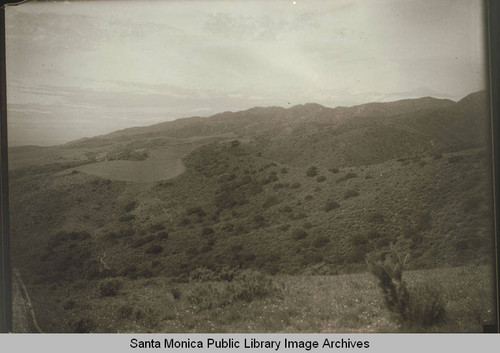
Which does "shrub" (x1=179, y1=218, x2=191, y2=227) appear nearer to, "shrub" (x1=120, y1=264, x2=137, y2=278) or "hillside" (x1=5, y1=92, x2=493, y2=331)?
"hillside" (x1=5, y1=92, x2=493, y2=331)

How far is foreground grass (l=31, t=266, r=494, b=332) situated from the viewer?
405 cm

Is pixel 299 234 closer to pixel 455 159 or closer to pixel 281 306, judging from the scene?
pixel 281 306

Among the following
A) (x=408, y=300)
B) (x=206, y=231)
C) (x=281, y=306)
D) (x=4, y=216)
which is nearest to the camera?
(x=408, y=300)

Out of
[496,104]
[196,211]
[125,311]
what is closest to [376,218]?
[496,104]

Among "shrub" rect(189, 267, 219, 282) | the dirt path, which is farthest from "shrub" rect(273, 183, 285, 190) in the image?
the dirt path

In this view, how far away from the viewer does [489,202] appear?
161 inches

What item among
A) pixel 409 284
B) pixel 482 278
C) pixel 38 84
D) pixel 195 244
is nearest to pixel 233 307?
pixel 195 244

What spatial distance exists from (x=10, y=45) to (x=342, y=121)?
3762 millimetres

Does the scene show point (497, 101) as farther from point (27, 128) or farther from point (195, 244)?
point (27, 128)

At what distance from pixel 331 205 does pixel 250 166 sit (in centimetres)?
94

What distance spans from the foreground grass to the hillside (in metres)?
0.10

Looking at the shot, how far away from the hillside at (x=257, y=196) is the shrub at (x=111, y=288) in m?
0.08

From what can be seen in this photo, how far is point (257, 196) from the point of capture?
428 centimetres

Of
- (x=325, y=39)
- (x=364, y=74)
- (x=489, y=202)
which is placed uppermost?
(x=325, y=39)
